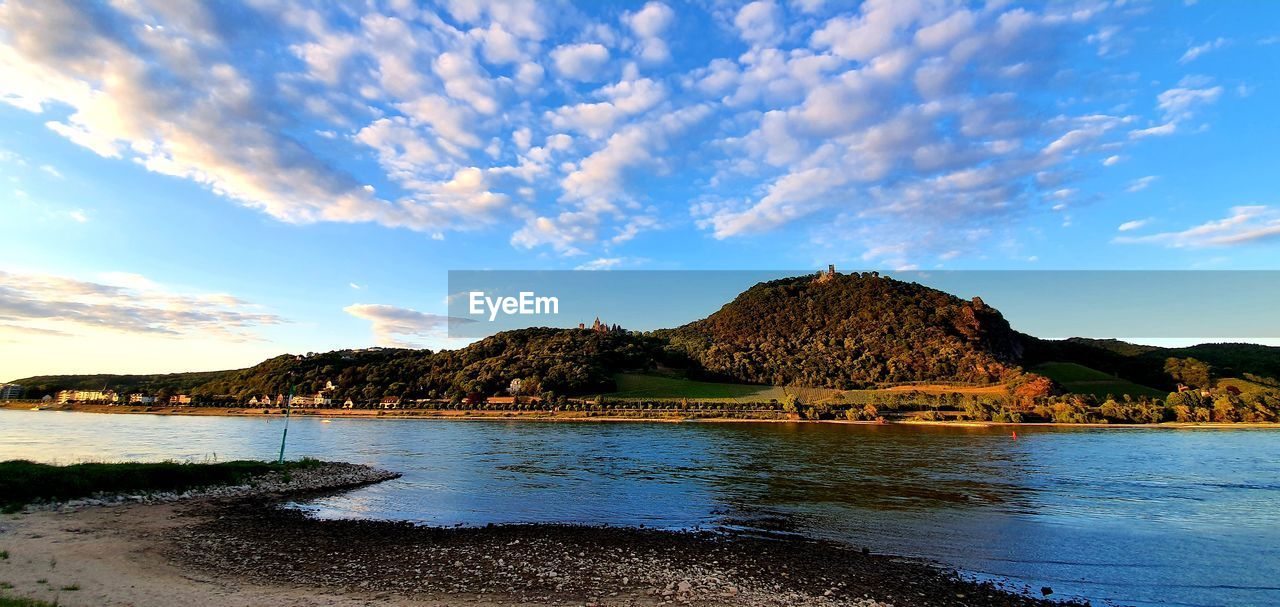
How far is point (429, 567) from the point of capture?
59.9ft

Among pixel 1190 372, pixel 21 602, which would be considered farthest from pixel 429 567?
pixel 1190 372

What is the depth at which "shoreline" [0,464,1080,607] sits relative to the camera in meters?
15.3

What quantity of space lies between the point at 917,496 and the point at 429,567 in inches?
1195

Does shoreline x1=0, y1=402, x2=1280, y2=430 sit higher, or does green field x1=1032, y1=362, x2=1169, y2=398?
green field x1=1032, y1=362, x2=1169, y2=398

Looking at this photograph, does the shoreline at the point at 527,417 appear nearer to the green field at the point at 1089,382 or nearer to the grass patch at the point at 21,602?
the green field at the point at 1089,382

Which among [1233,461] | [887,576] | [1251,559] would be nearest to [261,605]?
[887,576]

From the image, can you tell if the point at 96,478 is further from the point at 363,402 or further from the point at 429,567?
the point at 363,402

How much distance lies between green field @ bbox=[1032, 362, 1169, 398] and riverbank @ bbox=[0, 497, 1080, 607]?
180 metres

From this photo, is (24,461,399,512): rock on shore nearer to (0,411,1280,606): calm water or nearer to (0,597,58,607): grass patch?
(0,411,1280,606): calm water

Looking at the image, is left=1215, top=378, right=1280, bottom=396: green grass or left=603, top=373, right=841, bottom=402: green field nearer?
left=1215, top=378, right=1280, bottom=396: green grass

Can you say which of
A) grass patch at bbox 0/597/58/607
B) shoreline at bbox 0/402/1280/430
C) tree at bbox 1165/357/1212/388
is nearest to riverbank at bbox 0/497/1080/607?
grass patch at bbox 0/597/58/607

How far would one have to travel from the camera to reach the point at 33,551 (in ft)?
59.7

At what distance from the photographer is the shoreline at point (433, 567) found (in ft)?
50.2

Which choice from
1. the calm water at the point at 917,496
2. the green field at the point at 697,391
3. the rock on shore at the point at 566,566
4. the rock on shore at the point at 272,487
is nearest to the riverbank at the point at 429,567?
the rock on shore at the point at 566,566
